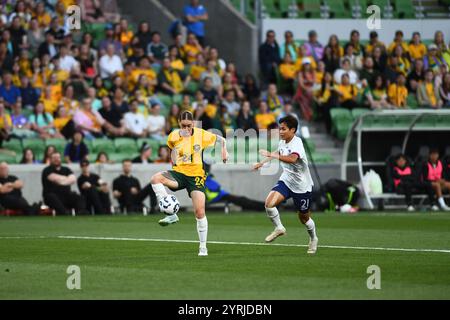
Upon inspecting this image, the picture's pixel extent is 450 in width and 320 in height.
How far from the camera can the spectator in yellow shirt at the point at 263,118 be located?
3105cm

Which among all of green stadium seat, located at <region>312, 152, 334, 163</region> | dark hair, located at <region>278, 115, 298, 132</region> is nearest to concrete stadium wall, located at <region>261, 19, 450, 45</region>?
green stadium seat, located at <region>312, 152, 334, 163</region>

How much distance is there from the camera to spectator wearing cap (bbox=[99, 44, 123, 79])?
31000 mm

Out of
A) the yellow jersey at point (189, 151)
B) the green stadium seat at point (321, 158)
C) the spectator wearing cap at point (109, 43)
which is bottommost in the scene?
the green stadium seat at point (321, 158)

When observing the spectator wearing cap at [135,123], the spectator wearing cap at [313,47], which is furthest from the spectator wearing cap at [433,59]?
the spectator wearing cap at [135,123]

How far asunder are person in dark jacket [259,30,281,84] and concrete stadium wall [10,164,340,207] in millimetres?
3828

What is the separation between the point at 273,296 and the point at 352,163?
19.9 meters

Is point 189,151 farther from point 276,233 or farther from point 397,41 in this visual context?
point 397,41

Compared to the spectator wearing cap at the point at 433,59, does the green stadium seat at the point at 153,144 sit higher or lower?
lower

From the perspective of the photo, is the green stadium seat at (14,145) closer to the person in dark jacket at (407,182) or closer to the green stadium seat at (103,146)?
the green stadium seat at (103,146)

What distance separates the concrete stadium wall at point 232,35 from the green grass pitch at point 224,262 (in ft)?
36.6

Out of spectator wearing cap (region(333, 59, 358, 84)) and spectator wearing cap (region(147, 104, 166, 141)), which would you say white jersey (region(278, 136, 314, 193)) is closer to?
spectator wearing cap (region(147, 104, 166, 141))

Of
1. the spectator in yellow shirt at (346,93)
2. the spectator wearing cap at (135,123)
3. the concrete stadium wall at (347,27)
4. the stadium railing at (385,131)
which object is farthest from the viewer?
the concrete stadium wall at (347,27)

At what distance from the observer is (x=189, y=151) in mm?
16328

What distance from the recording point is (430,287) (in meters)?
11.9
